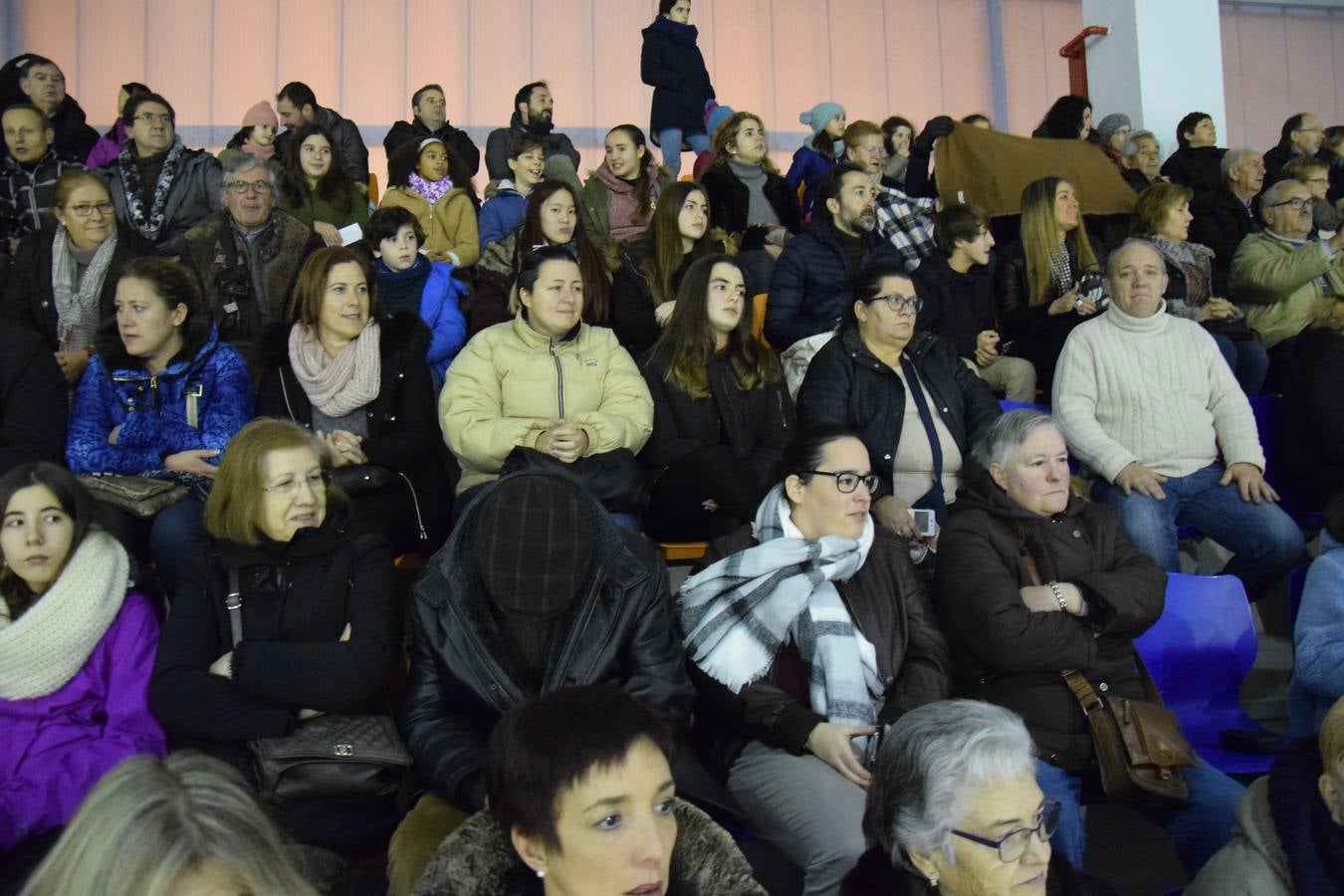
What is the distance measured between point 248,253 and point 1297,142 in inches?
256

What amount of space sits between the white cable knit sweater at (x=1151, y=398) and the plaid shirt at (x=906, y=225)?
4.85ft

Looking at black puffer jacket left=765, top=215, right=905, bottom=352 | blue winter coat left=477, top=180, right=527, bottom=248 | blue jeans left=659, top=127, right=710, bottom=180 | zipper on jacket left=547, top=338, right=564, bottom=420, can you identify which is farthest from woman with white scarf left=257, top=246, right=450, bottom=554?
blue jeans left=659, top=127, right=710, bottom=180

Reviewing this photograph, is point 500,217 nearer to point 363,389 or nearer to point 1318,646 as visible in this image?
point 363,389

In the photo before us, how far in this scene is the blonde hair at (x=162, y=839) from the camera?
1551 millimetres

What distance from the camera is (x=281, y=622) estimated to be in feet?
9.06

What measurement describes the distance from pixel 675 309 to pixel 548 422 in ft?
2.44

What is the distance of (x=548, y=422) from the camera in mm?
3723

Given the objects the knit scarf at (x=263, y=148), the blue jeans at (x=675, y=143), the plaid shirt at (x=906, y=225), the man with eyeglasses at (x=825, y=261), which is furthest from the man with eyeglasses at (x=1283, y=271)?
the knit scarf at (x=263, y=148)

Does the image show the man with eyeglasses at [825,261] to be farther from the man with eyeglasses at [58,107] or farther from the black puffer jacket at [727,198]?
the man with eyeglasses at [58,107]

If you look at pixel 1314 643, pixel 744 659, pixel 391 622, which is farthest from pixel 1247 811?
pixel 391 622

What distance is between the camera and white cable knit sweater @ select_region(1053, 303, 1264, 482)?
4.09 meters

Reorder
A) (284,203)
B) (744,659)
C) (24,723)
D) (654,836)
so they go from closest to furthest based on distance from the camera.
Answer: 1. (654,836)
2. (24,723)
3. (744,659)
4. (284,203)

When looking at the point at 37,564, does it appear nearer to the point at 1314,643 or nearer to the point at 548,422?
the point at 548,422

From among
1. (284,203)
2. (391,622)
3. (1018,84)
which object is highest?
(1018,84)
